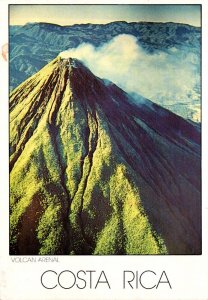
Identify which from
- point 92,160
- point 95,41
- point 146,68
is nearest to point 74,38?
point 95,41

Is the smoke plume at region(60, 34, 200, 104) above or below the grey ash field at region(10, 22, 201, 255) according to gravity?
above

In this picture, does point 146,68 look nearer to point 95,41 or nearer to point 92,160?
point 95,41

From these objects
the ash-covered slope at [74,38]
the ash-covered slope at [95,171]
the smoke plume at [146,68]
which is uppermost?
the ash-covered slope at [74,38]

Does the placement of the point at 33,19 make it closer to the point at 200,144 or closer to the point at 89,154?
the point at 89,154

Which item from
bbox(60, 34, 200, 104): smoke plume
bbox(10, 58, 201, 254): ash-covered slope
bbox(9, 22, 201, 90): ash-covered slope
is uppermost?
bbox(9, 22, 201, 90): ash-covered slope

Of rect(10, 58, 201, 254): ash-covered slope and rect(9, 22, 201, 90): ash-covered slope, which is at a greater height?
rect(9, 22, 201, 90): ash-covered slope

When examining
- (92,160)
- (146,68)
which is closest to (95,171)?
(92,160)

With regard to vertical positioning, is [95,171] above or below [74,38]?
below
